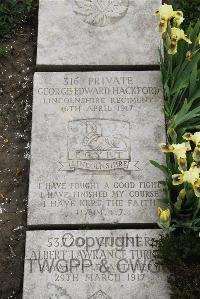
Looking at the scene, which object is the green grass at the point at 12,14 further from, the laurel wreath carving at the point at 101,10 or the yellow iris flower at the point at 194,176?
the yellow iris flower at the point at 194,176

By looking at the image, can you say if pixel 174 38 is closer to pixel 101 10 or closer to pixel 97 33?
pixel 97 33

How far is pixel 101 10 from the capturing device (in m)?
4.46

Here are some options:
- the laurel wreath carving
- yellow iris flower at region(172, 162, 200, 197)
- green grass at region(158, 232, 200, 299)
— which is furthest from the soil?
yellow iris flower at region(172, 162, 200, 197)

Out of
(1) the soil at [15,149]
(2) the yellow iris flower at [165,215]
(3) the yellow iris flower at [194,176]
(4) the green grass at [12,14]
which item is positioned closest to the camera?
(3) the yellow iris flower at [194,176]

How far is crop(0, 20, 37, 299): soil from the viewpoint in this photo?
3867 millimetres

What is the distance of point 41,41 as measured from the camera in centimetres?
433

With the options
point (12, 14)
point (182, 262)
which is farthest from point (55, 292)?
point (12, 14)

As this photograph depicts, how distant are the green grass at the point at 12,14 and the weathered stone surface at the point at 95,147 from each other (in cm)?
71

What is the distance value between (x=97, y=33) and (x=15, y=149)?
1.16 metres

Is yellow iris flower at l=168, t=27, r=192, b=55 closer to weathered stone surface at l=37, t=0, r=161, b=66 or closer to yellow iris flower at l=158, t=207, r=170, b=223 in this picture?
weathered stone surface at l=37, t=0, r=161, b=66

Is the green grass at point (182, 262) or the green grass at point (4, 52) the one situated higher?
the green grass at point (4, 52)

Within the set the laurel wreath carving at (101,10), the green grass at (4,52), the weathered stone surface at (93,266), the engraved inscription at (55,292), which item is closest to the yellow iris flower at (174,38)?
the laurel wreath carving at (101,10)

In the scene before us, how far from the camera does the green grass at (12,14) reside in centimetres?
463

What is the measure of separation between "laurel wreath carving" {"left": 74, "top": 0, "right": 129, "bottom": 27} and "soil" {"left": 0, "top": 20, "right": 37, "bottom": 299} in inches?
20.0
